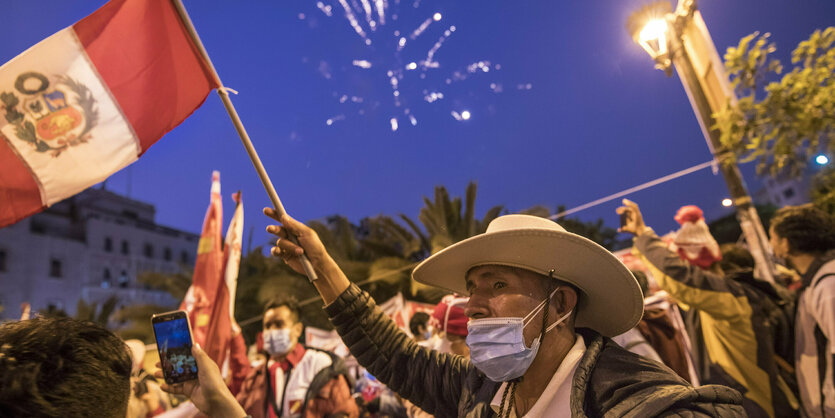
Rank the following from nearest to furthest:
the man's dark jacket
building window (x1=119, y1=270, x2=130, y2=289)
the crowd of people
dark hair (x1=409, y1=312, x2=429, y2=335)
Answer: the crowd of people → the man's dark jacket → dark hair (x1=409, y1=312, x2=429, y2=335) → building window (x1=119, y1=270, x2=130, y2=289)

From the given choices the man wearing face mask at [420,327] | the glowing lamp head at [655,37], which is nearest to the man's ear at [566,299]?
the man wearing face mask at [420,327]

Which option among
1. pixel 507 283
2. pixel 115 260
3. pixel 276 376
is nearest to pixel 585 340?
pixel 507 283

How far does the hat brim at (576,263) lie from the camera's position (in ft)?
7.04

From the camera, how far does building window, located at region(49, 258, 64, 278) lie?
4234 cm

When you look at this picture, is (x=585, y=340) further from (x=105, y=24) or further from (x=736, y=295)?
(x=105, y=24)

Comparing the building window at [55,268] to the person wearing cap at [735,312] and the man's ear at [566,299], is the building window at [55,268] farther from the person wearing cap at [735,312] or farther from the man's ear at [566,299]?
the man's ear at [566,299]

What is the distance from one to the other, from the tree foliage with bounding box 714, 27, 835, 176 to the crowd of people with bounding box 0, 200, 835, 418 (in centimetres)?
108

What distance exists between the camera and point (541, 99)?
89.6 meters

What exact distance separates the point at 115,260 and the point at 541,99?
6867cm

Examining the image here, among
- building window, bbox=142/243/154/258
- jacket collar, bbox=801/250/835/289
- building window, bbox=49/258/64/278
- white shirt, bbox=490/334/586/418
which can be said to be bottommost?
jacket collar, bbox=801/250/835/289

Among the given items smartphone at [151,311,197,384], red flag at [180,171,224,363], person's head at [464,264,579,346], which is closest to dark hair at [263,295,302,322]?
red flag at [180,171,224,363]

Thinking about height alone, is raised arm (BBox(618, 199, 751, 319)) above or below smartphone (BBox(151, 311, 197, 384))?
below

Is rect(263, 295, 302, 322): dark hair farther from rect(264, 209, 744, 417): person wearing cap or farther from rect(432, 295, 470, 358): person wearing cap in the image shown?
rect(264, 209, 744, 417): person wearing cap

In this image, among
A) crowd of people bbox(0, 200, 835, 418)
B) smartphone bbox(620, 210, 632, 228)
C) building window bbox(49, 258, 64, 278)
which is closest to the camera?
crowd of people bbox(0, 200, 835, 418)
